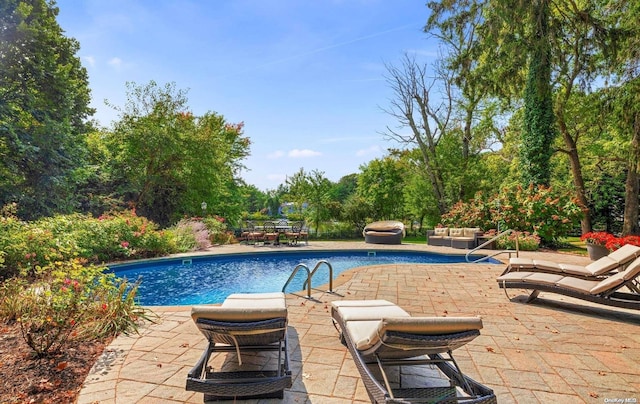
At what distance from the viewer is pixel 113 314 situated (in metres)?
3.56

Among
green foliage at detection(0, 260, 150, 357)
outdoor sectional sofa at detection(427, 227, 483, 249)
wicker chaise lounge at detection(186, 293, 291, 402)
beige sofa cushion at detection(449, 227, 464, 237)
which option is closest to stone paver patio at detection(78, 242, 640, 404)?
wicker chaise lounge at detection(186, 293, 291, 402)

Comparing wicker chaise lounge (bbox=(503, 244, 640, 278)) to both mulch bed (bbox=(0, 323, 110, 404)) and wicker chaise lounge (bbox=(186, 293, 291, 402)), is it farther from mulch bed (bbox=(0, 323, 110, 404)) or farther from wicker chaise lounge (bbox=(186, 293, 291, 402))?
mulch bed (bbox=(0, 323, 110, 404))

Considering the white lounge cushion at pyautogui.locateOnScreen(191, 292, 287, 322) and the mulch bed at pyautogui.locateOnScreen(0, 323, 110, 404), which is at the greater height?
the white lounge cushion at pyautogui.locateOnScreen(191, 292, 287, 322)

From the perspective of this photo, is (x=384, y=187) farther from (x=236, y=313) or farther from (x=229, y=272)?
(x=236, y=313)

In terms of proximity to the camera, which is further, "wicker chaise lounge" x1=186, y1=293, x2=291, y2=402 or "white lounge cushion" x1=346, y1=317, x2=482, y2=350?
"wicker chaise lounge" x1=186, y1=293, x2=291, y2=402

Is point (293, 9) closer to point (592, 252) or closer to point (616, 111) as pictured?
point (592, 252)

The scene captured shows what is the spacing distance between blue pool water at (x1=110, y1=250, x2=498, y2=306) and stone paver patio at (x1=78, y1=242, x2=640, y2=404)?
227cm

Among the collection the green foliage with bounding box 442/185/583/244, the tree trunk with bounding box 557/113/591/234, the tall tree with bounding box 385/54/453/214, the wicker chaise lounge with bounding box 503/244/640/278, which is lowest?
the wicker chaise lounge with bounding box 503/244/640/278

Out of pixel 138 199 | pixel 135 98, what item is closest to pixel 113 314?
pixel 138 199

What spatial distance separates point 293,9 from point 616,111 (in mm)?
10797

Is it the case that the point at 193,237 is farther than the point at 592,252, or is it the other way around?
the point at 193,237

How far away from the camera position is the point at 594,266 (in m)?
4.61

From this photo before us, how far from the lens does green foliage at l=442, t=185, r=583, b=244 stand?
10469mm

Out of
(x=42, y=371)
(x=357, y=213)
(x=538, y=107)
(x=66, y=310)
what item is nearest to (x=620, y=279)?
(x=42, y=371)
